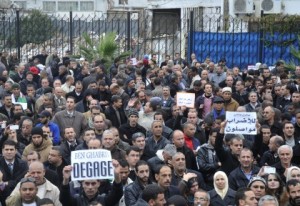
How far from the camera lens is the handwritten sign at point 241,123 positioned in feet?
46.2

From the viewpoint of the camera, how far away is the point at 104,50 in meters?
26.1

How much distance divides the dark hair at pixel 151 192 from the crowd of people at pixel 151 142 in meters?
0.01

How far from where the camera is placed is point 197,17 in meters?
35.1

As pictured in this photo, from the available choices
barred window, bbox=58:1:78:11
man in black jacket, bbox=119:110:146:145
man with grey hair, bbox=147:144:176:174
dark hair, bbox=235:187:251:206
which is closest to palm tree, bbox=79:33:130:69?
man in black jacket, bbox=119:110:146:145

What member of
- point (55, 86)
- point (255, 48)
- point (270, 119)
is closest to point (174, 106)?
point (270, 119)

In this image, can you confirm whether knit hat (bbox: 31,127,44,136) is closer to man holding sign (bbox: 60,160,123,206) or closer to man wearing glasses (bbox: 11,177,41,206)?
man holding sign (bbox: 60,160,123,206)

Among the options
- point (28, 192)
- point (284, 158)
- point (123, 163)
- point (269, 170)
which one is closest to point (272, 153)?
point (284, 158)

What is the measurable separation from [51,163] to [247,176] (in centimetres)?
258

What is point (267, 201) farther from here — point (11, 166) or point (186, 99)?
point (186, 99)

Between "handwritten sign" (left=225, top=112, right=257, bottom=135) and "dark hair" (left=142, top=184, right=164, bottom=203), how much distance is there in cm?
404

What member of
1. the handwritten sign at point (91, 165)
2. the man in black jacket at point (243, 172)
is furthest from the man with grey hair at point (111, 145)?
the handwritten sign at point (91, 165)

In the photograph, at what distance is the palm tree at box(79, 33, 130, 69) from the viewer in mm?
25922

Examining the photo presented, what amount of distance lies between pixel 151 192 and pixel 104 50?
16.2m

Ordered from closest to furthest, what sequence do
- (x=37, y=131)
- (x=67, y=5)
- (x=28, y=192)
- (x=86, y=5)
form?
1. (x=28, y=192)
2. (x=37, y=131)
3. (x=67, y=5)
4. (x=86, y=5)
